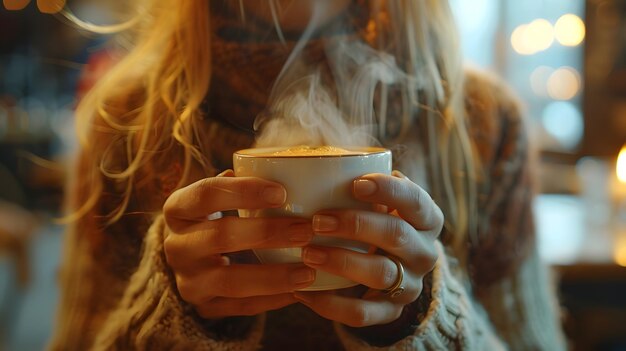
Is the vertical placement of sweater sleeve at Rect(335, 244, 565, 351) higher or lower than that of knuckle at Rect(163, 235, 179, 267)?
lower

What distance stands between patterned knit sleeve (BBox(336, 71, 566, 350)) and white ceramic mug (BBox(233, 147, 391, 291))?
3.4 inches

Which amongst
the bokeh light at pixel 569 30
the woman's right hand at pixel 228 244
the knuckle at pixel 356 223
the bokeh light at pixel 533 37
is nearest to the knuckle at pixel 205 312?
the woman's right hand at pixel 228 244

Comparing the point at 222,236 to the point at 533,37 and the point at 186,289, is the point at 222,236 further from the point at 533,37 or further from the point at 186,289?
the point at 533,37

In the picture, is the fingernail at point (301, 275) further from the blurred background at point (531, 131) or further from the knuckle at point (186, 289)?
the blurred background at point (531, 131)

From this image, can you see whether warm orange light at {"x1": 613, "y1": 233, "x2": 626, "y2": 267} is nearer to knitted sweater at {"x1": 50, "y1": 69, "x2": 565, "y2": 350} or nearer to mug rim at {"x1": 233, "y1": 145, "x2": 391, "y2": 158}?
knitted sweater at {"x1": 50, "y1": 69, "x2": 565, "y2": 350}

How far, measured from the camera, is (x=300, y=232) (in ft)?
1.02

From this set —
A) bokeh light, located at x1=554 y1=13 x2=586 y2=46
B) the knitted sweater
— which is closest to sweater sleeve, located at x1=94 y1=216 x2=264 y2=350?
the knitted sweater

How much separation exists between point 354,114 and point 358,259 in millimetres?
90

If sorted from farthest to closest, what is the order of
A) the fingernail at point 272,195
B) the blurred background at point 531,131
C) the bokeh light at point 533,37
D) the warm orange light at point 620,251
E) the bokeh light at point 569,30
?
the bokeh light at point 533,37 < the bokeh light at point 569,30 < the warm orange light at point 620,251 < the blurred background at point 531,131 < the fingernail at point 272,195

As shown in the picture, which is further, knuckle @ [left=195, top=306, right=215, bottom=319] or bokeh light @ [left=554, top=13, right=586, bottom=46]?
bokeh light @ [left=554, top=13, right=586, bottom=46]

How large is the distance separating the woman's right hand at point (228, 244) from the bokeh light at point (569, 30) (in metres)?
2.34

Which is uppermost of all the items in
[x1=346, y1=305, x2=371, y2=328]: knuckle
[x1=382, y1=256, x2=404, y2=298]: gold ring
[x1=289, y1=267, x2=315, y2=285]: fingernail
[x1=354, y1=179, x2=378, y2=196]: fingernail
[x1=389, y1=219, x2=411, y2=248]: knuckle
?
[x1=354, y1=179, x2=378, y2=196]: fingernail

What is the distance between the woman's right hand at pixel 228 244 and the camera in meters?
0.31

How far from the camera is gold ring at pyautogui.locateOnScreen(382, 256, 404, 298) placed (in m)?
0.35
